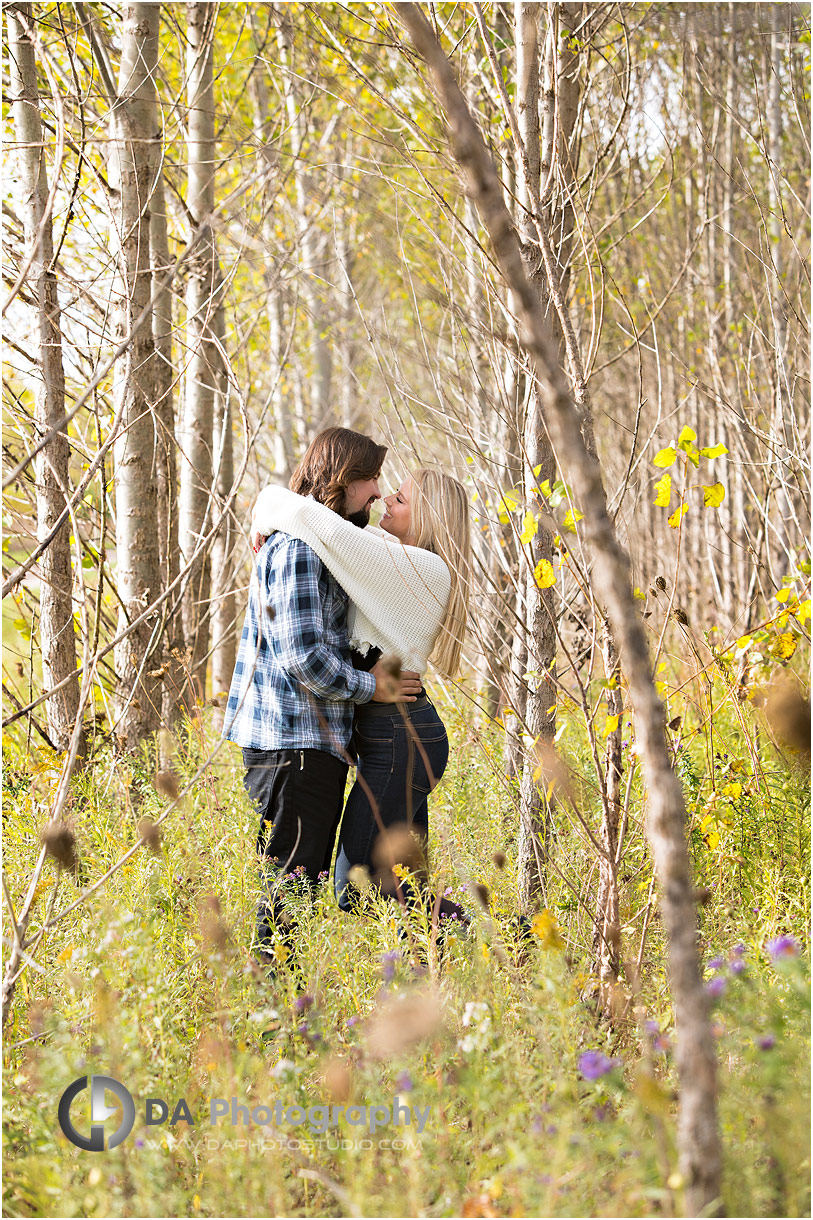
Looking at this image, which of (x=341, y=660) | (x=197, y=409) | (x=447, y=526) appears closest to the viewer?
(x=341, y=660)

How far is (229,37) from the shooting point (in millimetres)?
6234

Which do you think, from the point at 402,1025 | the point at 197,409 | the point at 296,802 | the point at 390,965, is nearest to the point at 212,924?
the point at 390,965

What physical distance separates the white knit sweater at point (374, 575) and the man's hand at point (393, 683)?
0.25ft

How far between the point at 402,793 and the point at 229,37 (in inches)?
241

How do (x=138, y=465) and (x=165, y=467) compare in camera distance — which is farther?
(x=165, y=467)

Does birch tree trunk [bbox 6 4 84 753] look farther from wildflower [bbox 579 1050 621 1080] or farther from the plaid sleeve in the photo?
wildflower [bbox 579 1050 621 1080]

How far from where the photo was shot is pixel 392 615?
2.59 m

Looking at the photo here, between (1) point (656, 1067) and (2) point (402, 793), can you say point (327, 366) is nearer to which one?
(2) point (402, 793)

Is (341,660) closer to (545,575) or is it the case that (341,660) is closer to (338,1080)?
(545,575)

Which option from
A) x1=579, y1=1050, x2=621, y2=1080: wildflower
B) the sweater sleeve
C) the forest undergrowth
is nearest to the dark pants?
the forest undergrowth

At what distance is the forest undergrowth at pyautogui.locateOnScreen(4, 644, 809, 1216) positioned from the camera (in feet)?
4.46

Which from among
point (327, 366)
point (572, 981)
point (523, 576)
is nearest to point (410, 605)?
point (523, 576)

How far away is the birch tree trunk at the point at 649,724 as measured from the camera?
3.57 ft

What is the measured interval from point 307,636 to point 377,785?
50 centimetres
